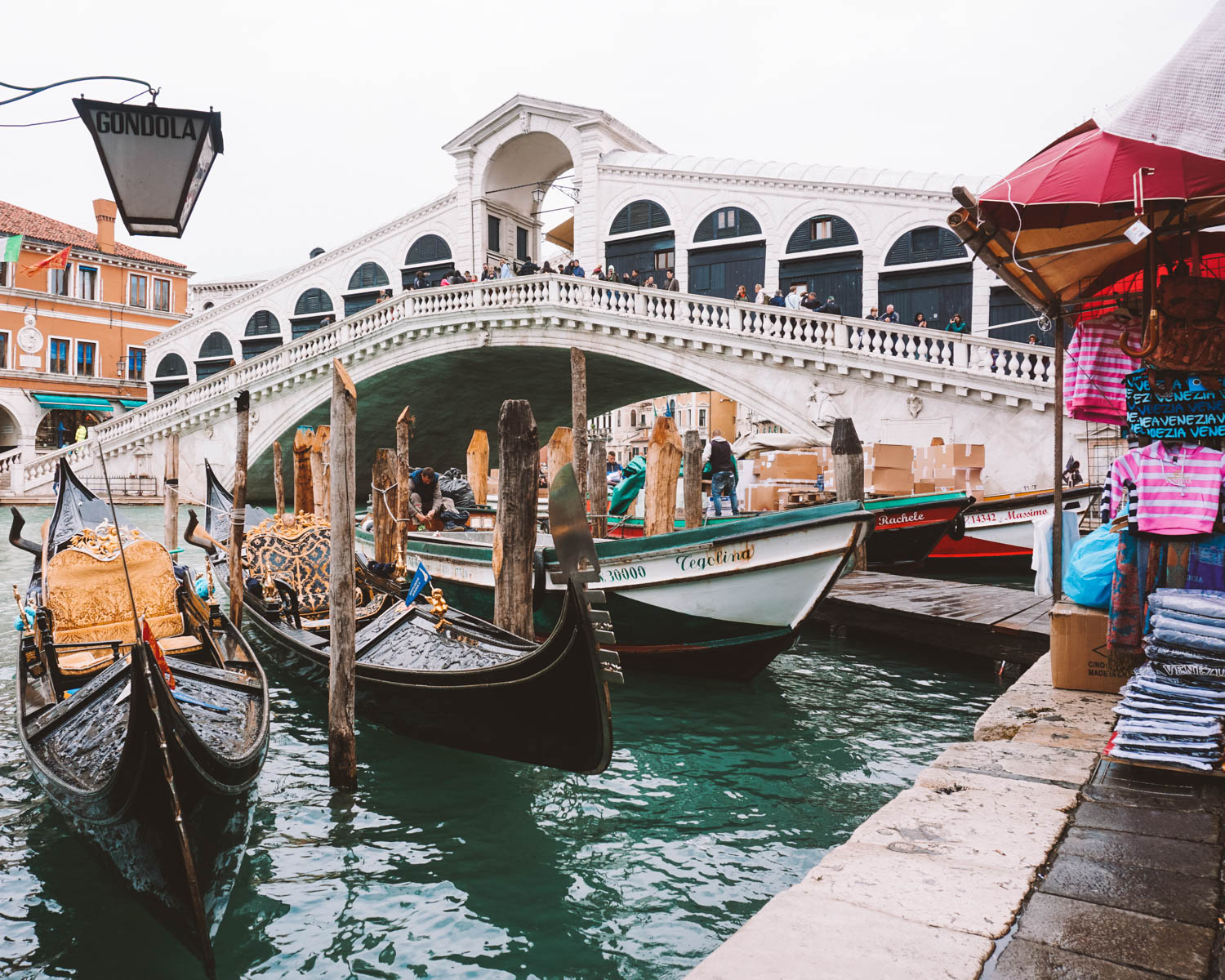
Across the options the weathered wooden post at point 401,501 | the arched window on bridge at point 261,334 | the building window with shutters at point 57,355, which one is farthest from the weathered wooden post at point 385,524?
the building window with shutters at point 57,355

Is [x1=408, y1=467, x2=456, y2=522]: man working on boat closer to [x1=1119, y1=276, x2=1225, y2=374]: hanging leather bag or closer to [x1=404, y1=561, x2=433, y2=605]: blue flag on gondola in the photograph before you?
→ [x1=404, y1=561, x2=433, y2=605]: blue flag on gondola

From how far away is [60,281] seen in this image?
23422 millimetres

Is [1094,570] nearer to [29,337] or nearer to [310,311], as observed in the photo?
[310,311]

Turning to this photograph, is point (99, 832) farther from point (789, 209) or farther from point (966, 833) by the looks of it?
point (789, 209)

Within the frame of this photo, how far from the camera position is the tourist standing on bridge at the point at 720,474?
33.3 feet

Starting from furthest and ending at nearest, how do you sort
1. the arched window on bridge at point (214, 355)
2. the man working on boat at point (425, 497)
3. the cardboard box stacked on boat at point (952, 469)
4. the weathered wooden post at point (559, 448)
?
the arched window on bridge at point (214, 355) < the cardboard box stacked on boat at point (952, 469) < the man working on boat at point (425, 497) < the weathered wooden post at point (559, 448)

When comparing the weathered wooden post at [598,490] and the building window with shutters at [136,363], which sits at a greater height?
the building window with shutters at [136,363]

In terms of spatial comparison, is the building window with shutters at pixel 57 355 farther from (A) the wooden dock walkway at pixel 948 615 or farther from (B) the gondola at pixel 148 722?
(A) the wooden dock walkway at pixel 948 615

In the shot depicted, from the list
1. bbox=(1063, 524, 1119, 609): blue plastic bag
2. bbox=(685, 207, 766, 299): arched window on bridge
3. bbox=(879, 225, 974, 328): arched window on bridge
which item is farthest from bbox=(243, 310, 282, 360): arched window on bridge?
bbox=(1063, 524, 1119, 609): blue plastic bag

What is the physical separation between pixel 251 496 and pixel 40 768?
18.9 m

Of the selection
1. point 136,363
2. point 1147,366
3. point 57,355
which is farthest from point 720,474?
point 136,363

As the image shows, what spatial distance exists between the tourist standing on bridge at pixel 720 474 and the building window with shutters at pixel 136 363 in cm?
2092

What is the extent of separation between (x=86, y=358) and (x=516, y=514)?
2442cm

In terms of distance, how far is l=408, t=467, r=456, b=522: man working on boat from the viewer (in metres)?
8.38
